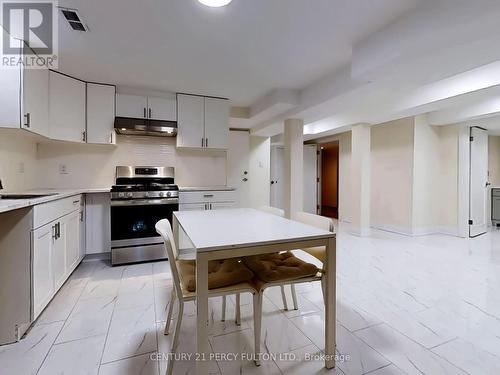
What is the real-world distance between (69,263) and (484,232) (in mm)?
6602

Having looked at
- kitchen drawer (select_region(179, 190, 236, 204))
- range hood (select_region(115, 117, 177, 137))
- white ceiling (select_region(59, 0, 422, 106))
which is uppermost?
white ceiling (select_region(59, 0, 422, 106))

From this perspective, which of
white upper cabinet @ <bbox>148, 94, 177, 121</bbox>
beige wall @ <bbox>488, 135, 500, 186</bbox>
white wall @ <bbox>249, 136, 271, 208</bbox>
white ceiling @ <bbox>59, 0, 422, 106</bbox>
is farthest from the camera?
beige wall @ <bbox>488, 135, 500, 186</bbox>

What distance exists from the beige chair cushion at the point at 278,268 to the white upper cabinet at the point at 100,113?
2642 millimetres

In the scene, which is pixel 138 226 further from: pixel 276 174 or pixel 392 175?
pixel 392 175

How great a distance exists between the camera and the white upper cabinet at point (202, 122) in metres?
3.71

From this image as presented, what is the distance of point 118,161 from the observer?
369 centimetres

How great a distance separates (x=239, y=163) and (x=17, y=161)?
3273 millimetres

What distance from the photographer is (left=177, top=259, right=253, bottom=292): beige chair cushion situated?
1.43m

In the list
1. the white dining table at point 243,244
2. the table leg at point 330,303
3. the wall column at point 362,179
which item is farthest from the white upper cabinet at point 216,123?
the table leg at point 330,303

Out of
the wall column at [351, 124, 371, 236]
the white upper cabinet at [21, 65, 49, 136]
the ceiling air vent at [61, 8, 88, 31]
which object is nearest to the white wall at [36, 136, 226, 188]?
the white upper cabinet at [21, 65, 49, 136]

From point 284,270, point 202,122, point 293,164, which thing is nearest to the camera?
point 284,270

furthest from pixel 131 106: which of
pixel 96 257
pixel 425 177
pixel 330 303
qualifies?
pixel 425 177

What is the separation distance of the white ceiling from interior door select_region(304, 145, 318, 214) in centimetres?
372

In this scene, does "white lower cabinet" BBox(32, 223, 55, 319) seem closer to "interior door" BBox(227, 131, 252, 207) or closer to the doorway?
"interior door" BBox(227, 131, 252, 207)
